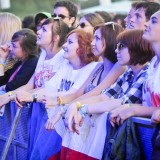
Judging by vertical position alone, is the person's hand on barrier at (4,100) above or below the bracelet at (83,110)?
below

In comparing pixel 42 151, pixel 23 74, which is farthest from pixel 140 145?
pixel 23 74

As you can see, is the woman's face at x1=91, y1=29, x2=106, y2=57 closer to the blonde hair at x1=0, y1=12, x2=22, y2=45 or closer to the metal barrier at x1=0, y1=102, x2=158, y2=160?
the metal barrier at x1=0, y1=102, x2=158, y2=160

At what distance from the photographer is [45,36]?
23.4ft

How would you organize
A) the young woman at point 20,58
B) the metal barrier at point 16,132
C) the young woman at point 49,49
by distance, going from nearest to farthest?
the metal barrier at point 16,132, the young woman at point 49,49, the young woman at point 20,58

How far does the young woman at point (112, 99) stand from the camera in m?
4.94

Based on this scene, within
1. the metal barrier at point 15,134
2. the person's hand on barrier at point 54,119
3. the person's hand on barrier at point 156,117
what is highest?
the person's hand on barrier at point 156,117

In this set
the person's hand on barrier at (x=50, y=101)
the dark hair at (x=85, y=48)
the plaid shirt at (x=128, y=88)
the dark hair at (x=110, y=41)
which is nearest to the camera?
the plaid shirt at (x=128, y=88)

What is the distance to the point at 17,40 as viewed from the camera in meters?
7.88

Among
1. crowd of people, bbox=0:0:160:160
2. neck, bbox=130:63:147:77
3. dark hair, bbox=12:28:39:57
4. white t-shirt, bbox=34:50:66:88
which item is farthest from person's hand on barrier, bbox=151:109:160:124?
dark hair, bbox=12:28:39:57

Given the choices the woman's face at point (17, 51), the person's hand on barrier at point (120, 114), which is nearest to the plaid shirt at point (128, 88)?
the person's hand on barrier at point (120, 114)

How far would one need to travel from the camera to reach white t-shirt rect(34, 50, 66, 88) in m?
6.85

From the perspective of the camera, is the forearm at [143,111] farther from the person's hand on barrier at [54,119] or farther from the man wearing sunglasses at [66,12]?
the man wearing sunglasses at [66,12]

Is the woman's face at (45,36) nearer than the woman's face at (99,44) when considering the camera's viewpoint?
No

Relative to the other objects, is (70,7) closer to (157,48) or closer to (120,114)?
(157,48)
